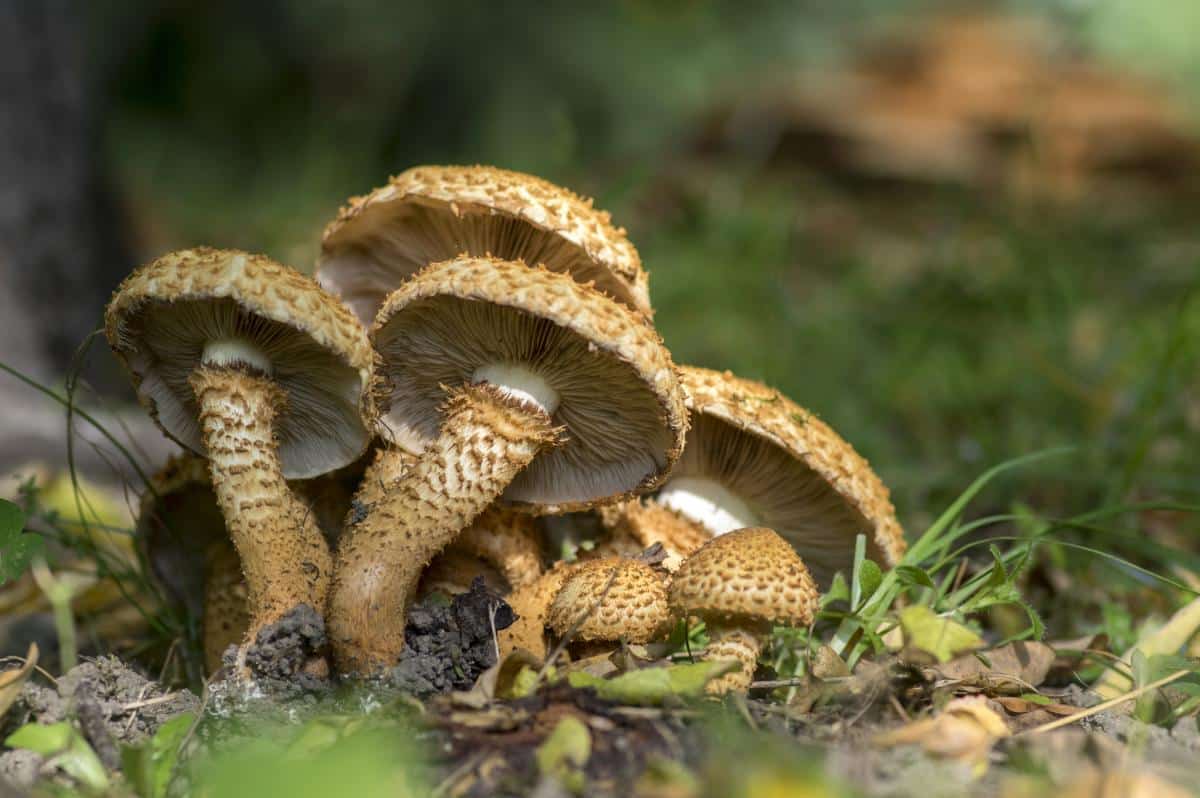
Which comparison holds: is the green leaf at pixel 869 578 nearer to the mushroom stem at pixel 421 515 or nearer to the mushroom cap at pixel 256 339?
the mushroom stem at pixel 421 515

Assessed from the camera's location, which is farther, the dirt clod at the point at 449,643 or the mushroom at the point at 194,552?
the mushroom at the point at 194,552

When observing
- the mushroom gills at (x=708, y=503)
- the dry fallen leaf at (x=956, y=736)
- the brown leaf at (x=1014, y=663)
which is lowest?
the brown leaf at (x=1014, y=663)

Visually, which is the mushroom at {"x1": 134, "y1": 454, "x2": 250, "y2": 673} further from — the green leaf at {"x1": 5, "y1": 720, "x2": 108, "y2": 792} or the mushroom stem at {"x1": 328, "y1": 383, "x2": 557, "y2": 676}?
the green leaf at {"x1": 5, "y1": 720, "x2": 108, "y2": 792}

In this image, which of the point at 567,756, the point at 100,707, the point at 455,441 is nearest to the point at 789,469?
the point at 455,441

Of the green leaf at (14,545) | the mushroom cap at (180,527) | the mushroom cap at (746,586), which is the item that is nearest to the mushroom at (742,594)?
the mushroom cap at (746,586)

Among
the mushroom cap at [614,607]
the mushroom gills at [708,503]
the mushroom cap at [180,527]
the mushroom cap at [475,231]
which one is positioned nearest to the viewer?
the mushroom cap at [614,607]

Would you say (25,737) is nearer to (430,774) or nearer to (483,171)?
(430,774)
